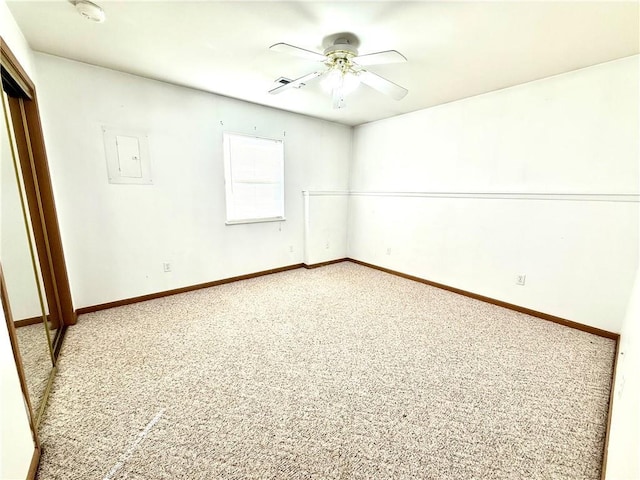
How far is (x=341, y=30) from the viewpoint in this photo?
71.4 inches

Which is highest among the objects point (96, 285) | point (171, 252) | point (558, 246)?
point (558, 246)

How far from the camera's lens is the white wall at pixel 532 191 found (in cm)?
224

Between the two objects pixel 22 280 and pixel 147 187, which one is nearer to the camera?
pixel 22 280

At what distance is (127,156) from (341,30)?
234 centimetres

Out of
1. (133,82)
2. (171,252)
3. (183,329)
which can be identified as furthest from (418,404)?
(133,82)

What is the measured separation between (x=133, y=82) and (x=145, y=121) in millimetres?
359

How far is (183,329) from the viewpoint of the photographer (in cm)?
236

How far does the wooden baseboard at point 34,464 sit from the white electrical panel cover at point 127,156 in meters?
2.24

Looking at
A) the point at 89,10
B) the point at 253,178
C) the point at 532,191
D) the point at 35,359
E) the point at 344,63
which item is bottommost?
the point at 35,359

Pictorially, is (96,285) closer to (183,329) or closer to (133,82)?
(183,329)

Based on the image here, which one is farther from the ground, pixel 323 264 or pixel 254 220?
pixel 254 220

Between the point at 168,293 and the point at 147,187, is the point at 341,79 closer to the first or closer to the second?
the point at 147,187

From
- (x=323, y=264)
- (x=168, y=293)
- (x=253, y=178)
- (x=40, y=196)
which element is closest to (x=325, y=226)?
(x=323, y=264)

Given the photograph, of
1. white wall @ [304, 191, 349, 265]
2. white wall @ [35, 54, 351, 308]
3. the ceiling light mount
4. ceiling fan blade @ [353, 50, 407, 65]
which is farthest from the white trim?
the ceiling light mount
